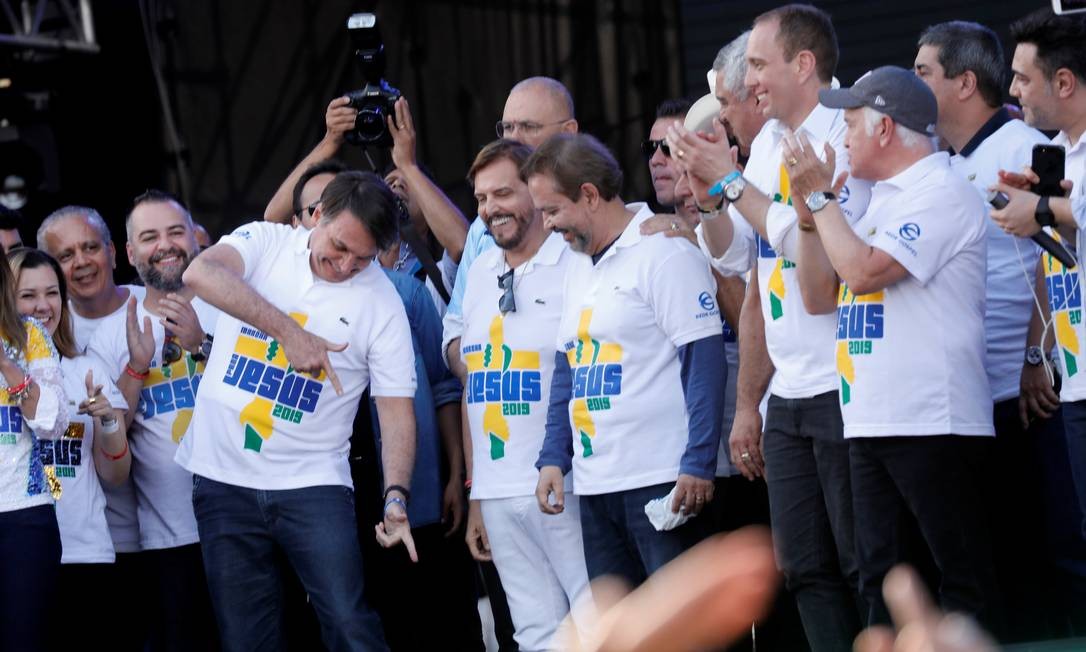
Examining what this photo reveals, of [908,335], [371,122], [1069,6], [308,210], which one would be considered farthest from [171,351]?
[1069,6]

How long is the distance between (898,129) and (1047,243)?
0.47m

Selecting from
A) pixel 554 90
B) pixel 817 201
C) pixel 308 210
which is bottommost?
pixel 817 201

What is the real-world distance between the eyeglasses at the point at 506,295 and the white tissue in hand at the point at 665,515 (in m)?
0.83

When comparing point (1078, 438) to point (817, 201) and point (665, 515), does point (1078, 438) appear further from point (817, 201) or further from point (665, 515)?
point (665, 515)

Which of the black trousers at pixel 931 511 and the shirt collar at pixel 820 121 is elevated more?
the shirt collar at pixel 820 121

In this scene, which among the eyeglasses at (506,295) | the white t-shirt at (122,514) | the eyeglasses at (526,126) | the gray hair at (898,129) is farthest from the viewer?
the eyeglasses at (526,126)

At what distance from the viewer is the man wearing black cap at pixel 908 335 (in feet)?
11.6

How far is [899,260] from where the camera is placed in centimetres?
356

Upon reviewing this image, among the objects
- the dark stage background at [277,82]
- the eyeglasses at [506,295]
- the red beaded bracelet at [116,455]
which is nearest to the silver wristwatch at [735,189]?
the eyeglasses at [506,295]

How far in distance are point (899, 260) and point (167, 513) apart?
262 centimetres

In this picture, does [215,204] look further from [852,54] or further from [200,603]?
[200,603]

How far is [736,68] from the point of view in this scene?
423cm

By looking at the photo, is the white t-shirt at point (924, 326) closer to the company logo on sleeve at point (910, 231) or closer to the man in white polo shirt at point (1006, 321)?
the company logo on sleeve at point (910, 231)

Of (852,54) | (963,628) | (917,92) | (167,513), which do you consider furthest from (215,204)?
(963,628)
